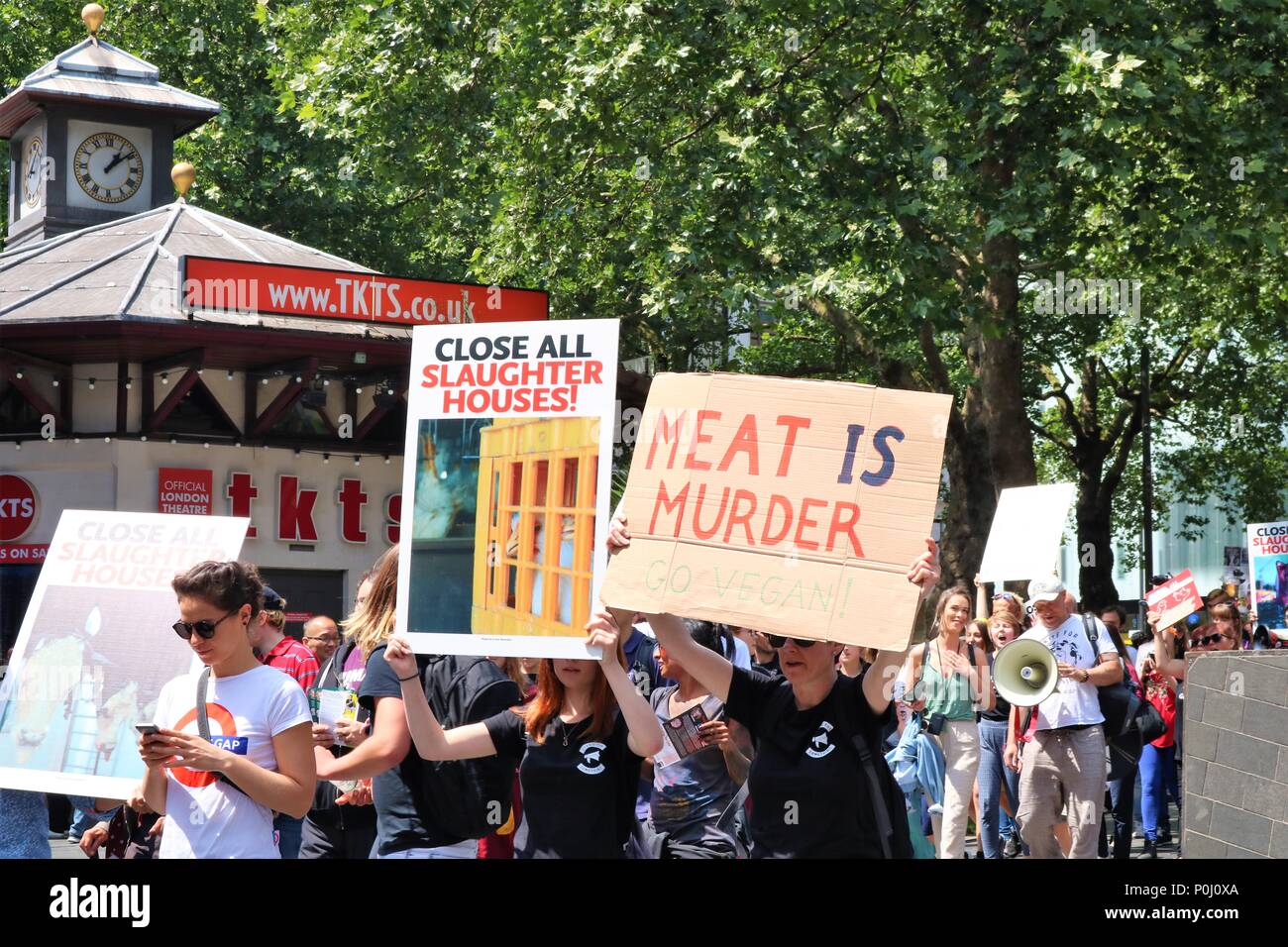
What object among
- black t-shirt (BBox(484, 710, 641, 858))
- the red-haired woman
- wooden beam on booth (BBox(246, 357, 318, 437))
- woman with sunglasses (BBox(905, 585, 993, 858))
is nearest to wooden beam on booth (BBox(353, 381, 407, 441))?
wooden beam on booth (BBox(246, 357, 318, 437))

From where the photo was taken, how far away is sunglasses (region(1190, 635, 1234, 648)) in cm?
1294

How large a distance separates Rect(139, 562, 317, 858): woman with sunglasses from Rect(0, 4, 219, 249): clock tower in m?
22.3

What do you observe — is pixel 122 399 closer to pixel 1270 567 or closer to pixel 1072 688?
pixel 1270 567

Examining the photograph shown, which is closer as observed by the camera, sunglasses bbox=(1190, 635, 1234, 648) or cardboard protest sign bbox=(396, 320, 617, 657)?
cardboard protest sign bbox=(396, 320, 617, 657)

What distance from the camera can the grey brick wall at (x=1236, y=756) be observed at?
6.36 meters

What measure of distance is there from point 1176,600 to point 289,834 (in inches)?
295

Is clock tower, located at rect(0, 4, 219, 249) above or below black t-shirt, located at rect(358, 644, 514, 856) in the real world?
above

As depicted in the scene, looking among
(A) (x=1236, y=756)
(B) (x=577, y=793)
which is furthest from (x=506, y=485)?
(A) (x=1236, y=756)

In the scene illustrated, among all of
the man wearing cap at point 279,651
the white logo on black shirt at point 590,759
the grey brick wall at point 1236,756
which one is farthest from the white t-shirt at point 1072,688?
the white logo on black shirt at point 590,759

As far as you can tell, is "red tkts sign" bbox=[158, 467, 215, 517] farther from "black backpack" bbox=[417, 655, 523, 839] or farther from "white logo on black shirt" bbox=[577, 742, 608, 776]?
"white logo on black shirt" bbox=[577, 742, 608, 776]

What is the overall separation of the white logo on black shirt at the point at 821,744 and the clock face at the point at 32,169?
77.2 feet

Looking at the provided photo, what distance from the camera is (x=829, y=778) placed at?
212 inches

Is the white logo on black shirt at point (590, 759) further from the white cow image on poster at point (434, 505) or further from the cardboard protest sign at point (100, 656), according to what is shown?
the cardboard protest sign at point (100, 656)
